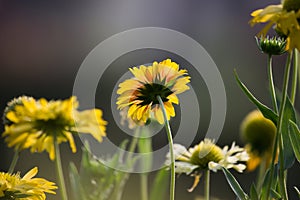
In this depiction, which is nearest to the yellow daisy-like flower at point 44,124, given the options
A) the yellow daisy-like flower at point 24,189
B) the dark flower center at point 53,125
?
the dark flower center at point 53,125

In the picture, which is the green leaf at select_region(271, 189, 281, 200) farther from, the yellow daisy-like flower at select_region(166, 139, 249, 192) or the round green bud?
the round green bud

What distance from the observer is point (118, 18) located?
378 centimetres

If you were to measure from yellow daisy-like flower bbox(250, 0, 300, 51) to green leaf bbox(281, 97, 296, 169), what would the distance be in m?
0.11

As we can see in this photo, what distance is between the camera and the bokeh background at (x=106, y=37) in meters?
2.87

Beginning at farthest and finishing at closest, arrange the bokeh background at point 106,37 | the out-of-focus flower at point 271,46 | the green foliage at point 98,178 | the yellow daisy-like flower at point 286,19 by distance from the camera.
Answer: the bokeh background at point 106,37 → the green foliage at point 98,178 → the out-of-focus flower at point 271,46 → the yellow daisy-like flower at point 286,19

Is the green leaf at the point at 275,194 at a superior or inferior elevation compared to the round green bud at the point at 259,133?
inferior

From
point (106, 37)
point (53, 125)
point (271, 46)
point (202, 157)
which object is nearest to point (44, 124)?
point (53, 125)

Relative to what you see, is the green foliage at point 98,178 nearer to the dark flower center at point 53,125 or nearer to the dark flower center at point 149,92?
the dark flower center at point 53,125

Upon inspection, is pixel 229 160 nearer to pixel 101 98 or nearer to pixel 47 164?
pixel 47 164

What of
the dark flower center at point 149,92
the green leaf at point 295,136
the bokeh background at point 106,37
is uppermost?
the bokeh background at point 106,37

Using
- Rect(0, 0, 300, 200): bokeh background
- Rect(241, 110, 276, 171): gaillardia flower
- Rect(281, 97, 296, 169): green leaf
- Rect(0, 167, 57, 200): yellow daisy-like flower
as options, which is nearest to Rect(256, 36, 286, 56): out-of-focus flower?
Rect(281, 97, 296, 169): green leaf

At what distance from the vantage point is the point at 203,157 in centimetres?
65

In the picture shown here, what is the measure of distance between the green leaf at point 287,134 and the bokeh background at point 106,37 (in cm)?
186

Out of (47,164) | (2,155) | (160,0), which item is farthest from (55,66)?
(47,164)
